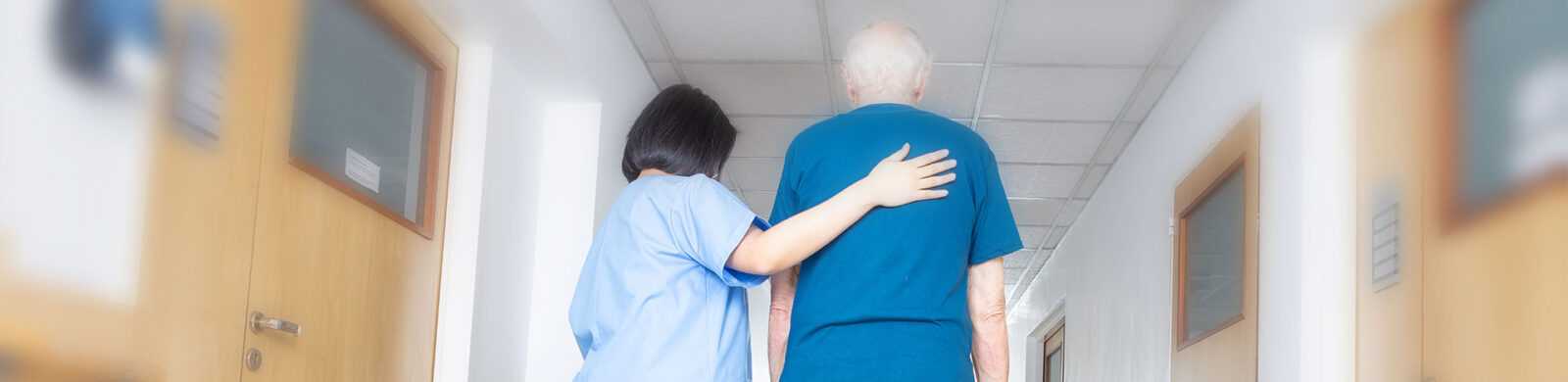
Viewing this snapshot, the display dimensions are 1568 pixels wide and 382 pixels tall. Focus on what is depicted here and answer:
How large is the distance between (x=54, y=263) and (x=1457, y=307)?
2.33 metres

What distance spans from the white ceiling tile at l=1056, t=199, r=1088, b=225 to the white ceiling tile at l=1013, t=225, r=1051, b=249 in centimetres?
21

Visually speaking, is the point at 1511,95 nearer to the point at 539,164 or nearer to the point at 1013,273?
the point at 539,164

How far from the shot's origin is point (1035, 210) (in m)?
7.34

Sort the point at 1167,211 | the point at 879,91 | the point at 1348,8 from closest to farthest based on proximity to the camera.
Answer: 1. the point at 879,91
2. the point at 1348,8
3. the point at 1167,211

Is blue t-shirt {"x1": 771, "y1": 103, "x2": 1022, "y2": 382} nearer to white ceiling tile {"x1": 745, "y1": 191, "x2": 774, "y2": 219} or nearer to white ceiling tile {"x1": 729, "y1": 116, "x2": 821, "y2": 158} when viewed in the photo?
white ceiling tile {"x1": 729, "y1": 116, "x2": 821, "y2": 158}

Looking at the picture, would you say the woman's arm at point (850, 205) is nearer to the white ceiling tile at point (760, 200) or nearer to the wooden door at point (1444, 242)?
the wooden door at point (1444, 242)

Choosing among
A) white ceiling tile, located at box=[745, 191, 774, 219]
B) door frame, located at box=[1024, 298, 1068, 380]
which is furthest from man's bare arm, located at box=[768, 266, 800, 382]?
door frame, located at box=[1024, 298, 1068, 380]

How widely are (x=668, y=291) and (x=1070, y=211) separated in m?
5.57

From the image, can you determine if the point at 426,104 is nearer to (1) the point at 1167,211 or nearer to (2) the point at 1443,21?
(2) the point at 1443,21

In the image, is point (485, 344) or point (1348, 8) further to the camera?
point (485, 344)

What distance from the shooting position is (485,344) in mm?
3428

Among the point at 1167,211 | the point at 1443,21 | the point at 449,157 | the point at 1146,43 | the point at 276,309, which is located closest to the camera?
the point at 276,309

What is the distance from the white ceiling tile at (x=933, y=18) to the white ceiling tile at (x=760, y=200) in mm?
2781

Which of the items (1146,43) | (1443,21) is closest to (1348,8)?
(1443,21)
